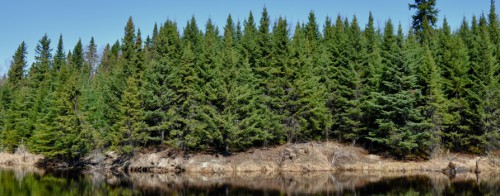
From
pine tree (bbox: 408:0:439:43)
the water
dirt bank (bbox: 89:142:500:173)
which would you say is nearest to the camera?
the water

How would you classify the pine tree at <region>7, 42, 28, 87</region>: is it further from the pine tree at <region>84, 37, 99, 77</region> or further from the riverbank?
the riverbank

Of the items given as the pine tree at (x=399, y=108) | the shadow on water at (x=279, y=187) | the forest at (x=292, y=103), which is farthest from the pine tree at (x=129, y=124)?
the pine tree at (x=399, y=108)

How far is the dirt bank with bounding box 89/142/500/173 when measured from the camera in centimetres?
3738

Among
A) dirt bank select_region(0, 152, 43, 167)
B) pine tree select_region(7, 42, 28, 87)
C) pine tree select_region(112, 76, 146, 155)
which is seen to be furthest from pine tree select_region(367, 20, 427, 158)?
pine tree select_region(7, 42, 28, 87)

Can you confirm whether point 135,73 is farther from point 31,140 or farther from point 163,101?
point 31,140

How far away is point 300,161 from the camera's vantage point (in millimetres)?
39156

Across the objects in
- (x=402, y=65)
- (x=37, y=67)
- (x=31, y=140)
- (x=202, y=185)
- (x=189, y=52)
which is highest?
(x=37, y=67)

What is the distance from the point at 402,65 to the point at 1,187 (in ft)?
117

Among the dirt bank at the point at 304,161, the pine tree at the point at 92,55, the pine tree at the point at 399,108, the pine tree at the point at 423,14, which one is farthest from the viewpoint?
the pine tree at the point at 92,55

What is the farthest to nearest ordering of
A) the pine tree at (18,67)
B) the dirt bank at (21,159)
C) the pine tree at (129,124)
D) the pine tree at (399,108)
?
1. the pine tree at (18,67)
2. the dirt bank at (21,159)
3. the pine tree at (129,124)
4. the pine tree at (399,108)

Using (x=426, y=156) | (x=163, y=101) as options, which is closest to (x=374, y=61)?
(x=426, y=156)

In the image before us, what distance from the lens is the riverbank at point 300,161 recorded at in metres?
37.4

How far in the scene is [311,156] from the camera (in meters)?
39.5

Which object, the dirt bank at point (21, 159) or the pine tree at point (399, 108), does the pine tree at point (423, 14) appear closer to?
the pine tree at point (399, 108)
